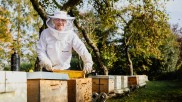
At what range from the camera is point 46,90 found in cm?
437

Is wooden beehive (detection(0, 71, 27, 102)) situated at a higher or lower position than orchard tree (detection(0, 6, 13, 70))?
lower

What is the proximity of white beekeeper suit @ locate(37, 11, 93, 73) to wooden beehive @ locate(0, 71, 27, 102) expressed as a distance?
1.41 metres

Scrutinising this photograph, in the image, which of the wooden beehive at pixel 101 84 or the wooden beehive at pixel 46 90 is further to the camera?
the wooden beehive at pixel 101 84

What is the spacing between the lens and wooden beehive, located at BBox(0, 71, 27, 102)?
357cm

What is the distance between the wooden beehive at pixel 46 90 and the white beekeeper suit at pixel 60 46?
2.15 ft

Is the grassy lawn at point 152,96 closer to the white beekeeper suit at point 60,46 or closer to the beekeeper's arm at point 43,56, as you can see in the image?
the white beekeeper suit at point 60,46

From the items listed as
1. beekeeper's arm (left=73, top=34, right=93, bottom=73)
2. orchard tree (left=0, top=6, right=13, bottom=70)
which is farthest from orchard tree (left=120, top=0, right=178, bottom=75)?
beekeeper's arm (left=73, top=34, right=93, bottom=73)

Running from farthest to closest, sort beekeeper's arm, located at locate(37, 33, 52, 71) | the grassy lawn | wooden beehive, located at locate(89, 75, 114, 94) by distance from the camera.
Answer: the grassy lawn, wooden beehive, located at locate(89, 75, 114, 94), beekeeper's arm, located at locate(37, 33, 52, 71)

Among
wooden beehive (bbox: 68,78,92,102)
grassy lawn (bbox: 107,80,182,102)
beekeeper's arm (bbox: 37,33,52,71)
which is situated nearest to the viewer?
wooden beehive (bbox: 68,78,92,102)

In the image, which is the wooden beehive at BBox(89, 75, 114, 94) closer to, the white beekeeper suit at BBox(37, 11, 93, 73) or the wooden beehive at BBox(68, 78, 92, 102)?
the white beekeeper suit at BBox(37, 11, 93, 73)

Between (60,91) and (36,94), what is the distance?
0.53 metres

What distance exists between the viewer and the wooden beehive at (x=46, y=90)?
4.20m

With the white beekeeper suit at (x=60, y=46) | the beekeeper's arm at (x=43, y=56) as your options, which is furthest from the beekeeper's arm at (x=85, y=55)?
the beekeeper's arm at (x=43, y=56)

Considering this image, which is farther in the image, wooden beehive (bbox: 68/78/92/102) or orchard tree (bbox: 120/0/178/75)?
orchard tree (bbox: 120/0/178/75)
